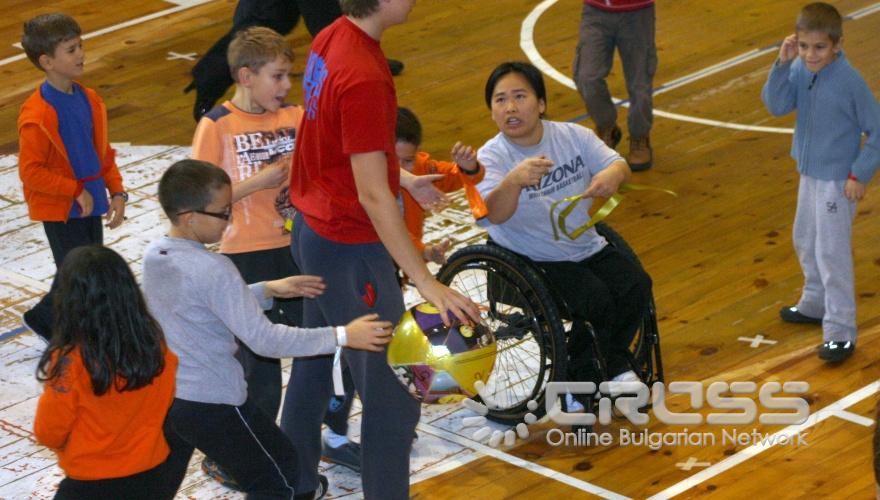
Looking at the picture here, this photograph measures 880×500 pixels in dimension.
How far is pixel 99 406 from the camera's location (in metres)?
3.56

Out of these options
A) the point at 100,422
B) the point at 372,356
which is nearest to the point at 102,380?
the point at 100,422

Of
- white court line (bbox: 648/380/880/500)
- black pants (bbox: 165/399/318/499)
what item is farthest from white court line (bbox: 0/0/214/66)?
white court line (bbox: 648/380/880/500)

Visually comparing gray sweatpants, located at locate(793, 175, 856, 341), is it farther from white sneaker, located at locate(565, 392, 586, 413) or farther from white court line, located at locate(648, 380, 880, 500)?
white sneaker, located at locate(565, 392, 586, 413)

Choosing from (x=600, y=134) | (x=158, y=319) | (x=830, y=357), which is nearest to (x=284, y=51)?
(x=158, y=319)

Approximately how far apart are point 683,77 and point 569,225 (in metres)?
3.92

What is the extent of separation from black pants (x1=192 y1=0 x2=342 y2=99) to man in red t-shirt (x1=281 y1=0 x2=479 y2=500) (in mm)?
3732

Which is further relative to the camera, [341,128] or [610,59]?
[610,59]

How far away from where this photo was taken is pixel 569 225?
510cm

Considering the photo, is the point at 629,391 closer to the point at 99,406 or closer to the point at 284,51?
the point at 284,51

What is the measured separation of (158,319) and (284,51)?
1351 mm

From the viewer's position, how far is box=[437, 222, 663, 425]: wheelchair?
489 cm

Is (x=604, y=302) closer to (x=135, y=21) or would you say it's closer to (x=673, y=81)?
(x=673, y=81)

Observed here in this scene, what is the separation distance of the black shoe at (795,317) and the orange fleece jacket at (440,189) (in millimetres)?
1621

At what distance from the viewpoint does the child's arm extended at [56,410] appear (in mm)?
3514
